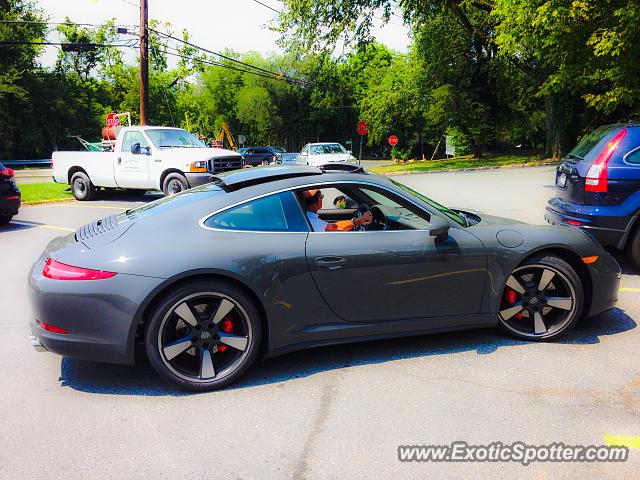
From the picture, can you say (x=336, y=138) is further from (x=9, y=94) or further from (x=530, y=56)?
(x=530, y=56)

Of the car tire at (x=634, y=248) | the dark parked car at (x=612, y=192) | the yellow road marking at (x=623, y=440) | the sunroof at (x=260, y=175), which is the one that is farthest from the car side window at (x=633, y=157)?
the yellow road marking at (x=623, y=440)

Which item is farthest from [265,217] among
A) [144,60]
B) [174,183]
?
[144,60]

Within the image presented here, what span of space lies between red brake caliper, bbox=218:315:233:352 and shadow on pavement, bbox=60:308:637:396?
267 mm

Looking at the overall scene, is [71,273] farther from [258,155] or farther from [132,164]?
[258,155]

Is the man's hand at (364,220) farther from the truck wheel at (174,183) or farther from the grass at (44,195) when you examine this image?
the grass at (44,195)

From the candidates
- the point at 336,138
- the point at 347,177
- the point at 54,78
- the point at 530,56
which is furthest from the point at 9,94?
the point at 347,177

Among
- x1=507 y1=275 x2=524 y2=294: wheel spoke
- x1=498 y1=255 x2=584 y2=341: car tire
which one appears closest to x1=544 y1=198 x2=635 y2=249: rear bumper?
x1=498 y1=255 x2=584 y2=341: car tire

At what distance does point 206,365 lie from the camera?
3486 mm

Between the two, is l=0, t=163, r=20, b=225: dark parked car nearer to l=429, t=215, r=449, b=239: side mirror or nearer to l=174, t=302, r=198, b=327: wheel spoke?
l=174, t=302, r=198, b=327: wheel spoke

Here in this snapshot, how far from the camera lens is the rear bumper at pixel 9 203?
970 centimetres

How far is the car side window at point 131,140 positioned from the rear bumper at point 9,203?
4097 mm

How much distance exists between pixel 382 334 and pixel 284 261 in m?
0.92

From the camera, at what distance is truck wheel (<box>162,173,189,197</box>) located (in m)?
12.7

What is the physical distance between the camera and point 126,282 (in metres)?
3.30
